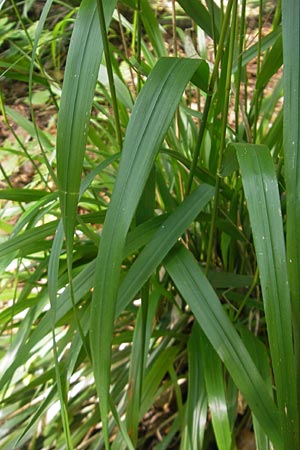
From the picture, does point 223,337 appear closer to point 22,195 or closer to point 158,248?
point 158,248

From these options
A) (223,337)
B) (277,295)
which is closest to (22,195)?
(223,337)

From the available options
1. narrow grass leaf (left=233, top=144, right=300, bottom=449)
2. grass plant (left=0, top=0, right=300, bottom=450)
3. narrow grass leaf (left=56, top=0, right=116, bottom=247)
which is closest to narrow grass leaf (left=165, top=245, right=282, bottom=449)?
grass plant (left=0, top=0, right=300, bottom=450)

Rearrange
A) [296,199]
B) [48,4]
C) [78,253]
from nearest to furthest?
[296,199] → [48,4] → [78,253]

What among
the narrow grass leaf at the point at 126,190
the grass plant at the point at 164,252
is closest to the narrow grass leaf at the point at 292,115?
the grass plant at the point at 164,252

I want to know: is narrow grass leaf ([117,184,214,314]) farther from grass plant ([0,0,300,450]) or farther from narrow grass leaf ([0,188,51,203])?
narrow grass leaf ([0,188,51,203])

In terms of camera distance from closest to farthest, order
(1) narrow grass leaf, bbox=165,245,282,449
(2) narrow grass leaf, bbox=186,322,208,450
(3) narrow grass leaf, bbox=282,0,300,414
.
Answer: (3) narrow grass leaf, bbox=282,0,300,414 < (1) narrow grass leaf, bbox=165,245,282,449 < (2) narrow grass leaf, bbox=186,322,208,450

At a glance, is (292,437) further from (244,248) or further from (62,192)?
(244,248)

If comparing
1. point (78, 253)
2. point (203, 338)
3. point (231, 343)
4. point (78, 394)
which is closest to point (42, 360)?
point (78, 394)
